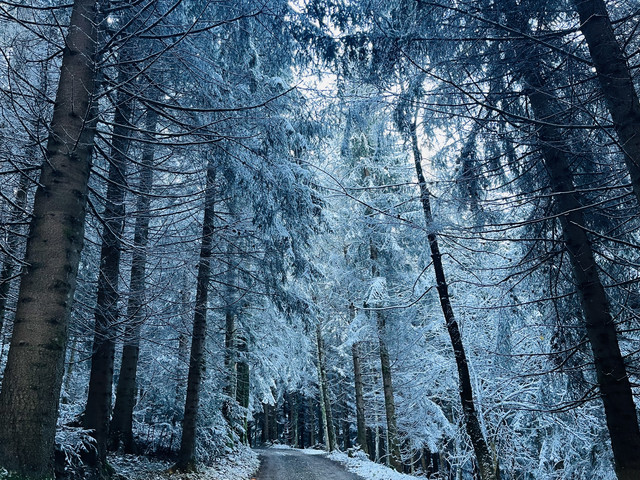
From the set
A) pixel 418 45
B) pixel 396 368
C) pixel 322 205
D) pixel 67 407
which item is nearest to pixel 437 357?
pixel 396 368

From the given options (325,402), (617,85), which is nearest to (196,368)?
(617,85)

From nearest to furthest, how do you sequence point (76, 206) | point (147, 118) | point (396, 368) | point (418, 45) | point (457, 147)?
point (76, 206), point (418, 45), point (457, 147), point (147, 118), point (396, 368)

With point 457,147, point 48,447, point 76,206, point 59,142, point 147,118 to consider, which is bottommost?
point 48,447

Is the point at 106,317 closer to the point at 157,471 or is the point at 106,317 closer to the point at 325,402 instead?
the point at 157,471

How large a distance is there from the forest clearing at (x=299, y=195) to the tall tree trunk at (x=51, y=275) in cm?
2

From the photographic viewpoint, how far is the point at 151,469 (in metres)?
8.67

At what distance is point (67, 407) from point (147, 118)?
9.67m

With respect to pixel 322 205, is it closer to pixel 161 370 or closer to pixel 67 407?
pixel 161 370

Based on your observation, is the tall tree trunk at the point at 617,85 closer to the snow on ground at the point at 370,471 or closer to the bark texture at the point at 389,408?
the snow on ground at the point at 370,471

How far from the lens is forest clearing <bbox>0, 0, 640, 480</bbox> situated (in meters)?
3.62

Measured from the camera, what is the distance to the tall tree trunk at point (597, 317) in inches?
161

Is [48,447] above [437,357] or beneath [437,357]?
beneath

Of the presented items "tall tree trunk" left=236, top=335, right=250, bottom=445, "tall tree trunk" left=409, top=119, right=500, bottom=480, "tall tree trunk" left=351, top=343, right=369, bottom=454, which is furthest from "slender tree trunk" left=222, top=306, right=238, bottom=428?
"tall tree trunk" left=409, top=119, right=500, bottom=480

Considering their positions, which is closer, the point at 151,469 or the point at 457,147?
the point at 457,147
